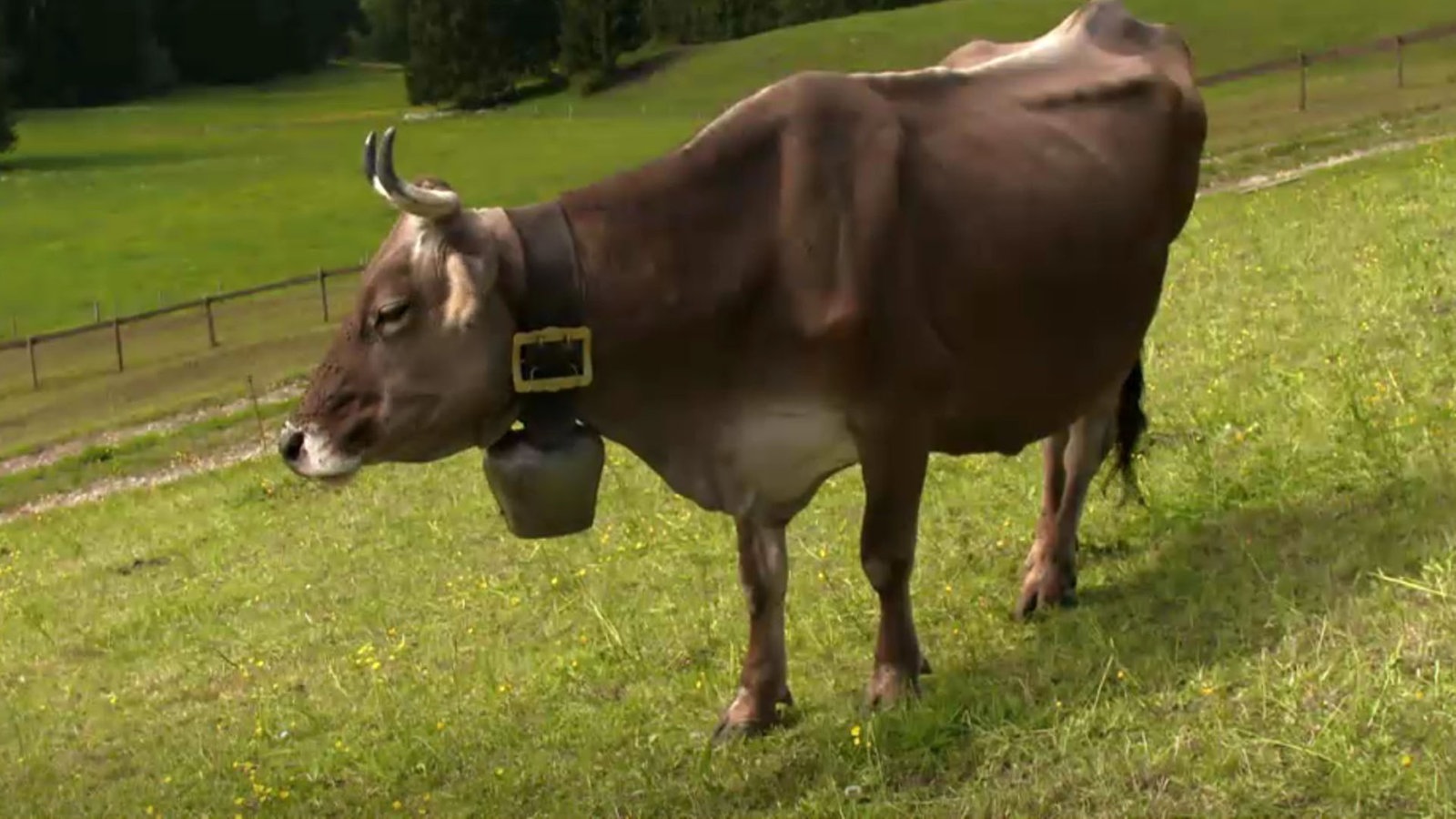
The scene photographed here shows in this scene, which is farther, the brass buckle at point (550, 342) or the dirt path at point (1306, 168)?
the dirt path at point (1306, 168)

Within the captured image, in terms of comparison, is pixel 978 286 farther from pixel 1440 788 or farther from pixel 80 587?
pixel 80 587

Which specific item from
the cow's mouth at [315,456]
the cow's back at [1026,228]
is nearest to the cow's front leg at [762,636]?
the cow's back at [1026,228]

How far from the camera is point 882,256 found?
18.6 feet

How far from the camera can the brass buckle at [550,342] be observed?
18.1ft

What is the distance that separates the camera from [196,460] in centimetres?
2288

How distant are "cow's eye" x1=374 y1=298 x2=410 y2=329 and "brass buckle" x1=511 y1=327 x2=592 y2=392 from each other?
0.37 meters

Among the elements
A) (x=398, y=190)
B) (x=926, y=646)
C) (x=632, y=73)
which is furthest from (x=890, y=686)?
(x=632, y=73)

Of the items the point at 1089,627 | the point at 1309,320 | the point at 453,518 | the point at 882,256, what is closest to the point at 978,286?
the point at 882,256

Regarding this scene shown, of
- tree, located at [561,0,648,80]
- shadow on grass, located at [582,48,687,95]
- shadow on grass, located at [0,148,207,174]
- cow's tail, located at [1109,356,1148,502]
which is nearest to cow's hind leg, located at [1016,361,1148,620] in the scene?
cow's tail, located at [1109,356,1148,502]

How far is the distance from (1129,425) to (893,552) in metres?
2.17

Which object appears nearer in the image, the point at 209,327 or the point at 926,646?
the point at 926,646

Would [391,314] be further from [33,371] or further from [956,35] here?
[956,35]

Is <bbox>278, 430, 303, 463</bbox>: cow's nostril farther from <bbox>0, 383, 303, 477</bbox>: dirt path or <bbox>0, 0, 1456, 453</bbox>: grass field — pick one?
<bbox>0, 0, 1456, 453</bbox>: grass field

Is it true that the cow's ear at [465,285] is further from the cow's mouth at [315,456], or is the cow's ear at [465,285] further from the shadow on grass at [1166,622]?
the shadow on grass at [1166,622]
